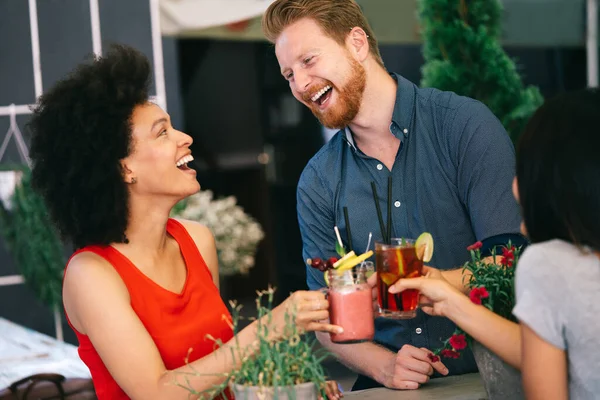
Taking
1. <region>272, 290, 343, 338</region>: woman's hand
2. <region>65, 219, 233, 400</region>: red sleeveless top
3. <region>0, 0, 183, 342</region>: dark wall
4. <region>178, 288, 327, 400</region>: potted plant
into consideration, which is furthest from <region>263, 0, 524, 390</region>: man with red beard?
<region>0, 0, 183, 342</region>: dark wall

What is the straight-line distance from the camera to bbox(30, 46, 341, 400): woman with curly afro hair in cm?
195

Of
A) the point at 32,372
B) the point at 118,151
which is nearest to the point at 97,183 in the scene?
the point at 118,151

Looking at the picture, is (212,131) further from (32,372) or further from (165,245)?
(165,245)

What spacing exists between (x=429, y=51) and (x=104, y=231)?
3264mm

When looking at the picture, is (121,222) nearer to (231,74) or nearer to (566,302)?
(566,302)

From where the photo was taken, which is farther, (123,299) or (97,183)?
(97,183)

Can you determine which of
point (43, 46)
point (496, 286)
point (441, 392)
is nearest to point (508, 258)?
point (496, 286)

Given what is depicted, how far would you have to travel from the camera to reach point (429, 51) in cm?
495

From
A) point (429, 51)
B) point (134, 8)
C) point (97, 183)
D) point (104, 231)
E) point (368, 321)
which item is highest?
point (134, 8)

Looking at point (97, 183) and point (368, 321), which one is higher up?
point (97, 183)

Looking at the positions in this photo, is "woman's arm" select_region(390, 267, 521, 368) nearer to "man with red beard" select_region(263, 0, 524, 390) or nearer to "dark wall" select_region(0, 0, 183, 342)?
"man with red beard" select_region(263, 0, 524, 390)

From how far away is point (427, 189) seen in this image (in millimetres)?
2492

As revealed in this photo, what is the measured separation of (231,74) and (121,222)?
549 centimetres

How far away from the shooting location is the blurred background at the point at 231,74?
17.5 ft
